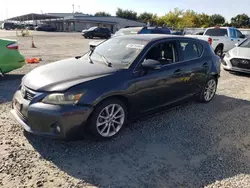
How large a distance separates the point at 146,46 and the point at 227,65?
6032 millimetres

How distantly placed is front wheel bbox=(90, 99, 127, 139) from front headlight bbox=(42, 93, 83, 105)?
0.37 m

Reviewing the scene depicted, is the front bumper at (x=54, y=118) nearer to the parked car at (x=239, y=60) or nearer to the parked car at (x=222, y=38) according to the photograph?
the parked car at (x=239, y=60)

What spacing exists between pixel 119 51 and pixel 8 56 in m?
4.03

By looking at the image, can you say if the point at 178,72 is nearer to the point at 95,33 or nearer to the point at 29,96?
the point at 29,96

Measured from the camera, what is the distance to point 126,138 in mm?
3947

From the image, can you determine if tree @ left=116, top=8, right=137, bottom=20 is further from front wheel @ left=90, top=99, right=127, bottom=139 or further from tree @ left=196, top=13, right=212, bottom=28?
front wheel @ left=90, top=99, right=127, bottom=139

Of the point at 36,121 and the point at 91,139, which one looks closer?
the point at 36,121

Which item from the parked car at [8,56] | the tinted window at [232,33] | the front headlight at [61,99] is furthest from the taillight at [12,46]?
the tinted window at [232,33]

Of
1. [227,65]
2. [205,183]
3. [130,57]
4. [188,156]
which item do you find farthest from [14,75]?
[227,65]

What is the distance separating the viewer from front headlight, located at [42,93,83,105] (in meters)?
3.29

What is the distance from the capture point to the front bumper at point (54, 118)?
323 cm

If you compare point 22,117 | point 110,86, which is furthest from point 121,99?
point 22,117

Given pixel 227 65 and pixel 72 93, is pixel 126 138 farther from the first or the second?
pixel 227 65

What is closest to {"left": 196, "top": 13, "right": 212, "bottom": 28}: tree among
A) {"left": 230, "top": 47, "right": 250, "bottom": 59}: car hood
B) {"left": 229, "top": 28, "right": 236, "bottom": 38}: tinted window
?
{"left": 229, "top": 28, "right": 236, "bottom": 38}: tinted window
